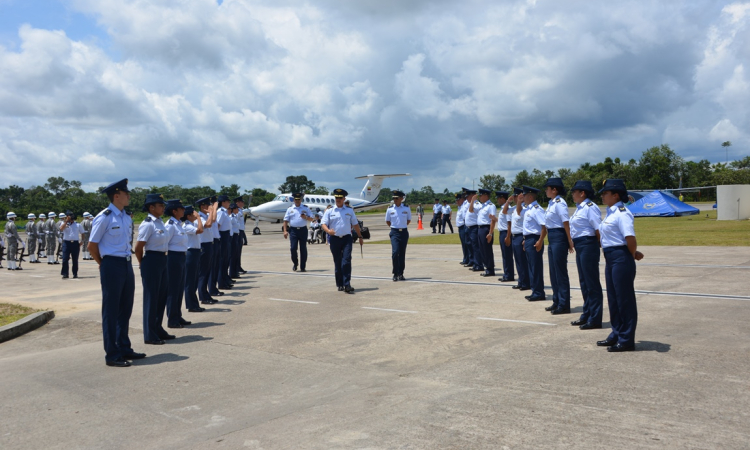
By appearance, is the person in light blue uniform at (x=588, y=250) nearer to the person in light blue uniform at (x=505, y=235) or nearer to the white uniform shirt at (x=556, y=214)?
the white uniform shirt at (x=556, y=214)

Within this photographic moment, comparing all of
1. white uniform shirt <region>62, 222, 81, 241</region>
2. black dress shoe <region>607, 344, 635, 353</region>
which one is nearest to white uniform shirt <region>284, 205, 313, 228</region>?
white uniform shirt <region>62, 222, 81, 241</region>

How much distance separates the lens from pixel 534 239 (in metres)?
10.2

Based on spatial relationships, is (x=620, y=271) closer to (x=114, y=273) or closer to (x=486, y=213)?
(x=114, y=273)

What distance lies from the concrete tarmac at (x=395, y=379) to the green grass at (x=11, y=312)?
0.58 metres

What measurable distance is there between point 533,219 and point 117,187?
6.62m

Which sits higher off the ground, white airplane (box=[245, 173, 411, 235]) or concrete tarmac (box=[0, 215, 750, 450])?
white airplane (box=[245, 173, 411, 235])

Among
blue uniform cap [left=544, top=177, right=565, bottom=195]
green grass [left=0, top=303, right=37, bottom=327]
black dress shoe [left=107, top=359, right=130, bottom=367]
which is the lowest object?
black dress shoe [left=107, top=359, right=130, bottom=367]

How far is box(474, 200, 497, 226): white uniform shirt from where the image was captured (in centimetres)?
1336

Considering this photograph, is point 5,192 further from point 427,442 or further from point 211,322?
point 427,442

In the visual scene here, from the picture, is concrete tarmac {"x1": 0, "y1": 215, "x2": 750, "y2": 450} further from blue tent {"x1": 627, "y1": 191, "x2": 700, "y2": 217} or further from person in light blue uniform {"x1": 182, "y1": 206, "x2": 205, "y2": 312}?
blue tent {"x1": 627, "y1": 191, "x2": 700, "y2": 217}

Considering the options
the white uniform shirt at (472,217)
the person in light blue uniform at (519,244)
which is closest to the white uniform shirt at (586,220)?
the person in light blue uniform at (519,244)

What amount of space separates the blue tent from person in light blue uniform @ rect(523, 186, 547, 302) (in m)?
36.8

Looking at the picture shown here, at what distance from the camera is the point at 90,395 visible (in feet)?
18.3

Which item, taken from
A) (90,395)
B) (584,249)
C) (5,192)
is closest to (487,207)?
(584,249)
